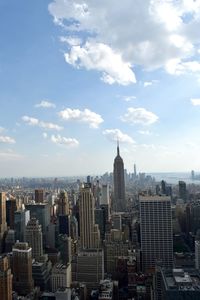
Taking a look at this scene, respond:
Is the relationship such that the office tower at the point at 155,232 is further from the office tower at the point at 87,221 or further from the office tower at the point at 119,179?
the office tower at the point at 119,179

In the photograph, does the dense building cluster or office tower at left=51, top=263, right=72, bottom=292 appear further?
office tower at left=51, top=263, right=72, bottom=292

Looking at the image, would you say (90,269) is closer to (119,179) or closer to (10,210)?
(10,210)

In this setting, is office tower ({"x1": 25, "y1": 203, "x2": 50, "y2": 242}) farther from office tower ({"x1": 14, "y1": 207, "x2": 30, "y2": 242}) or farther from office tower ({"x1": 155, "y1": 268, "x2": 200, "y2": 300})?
office tower ({"x1": 155, "y1": 268, "x2": 200, "y2": 300})

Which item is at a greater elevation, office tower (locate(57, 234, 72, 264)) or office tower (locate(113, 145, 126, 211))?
office tower (locate(113, 145, 126, 211))

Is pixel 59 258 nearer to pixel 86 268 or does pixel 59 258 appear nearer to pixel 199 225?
pixel 86 268

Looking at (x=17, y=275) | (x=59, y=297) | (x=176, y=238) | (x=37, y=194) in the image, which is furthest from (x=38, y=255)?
(x=37, y=194)

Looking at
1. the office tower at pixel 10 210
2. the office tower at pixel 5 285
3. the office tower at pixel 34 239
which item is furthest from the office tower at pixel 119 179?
the office tower at pixel 5 285

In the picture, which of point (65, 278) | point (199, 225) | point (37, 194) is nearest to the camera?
point (65, 278)

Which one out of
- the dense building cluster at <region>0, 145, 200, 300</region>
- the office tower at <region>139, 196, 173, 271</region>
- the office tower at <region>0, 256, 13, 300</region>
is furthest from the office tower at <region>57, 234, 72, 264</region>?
the office tower at <region>0, 256, 13, 300</region>
